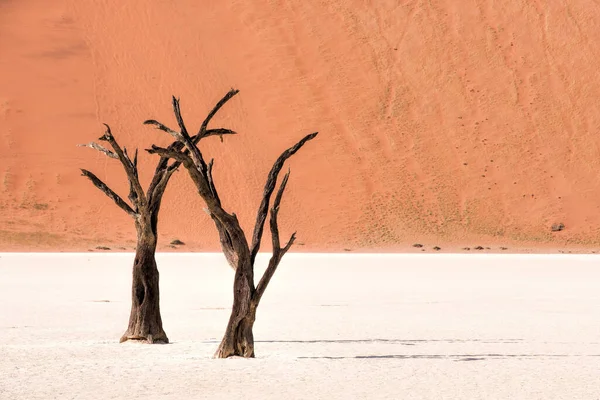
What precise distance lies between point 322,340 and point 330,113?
1650 inches

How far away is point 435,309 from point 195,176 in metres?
8.13

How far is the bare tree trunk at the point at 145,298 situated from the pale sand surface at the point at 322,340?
237 mm

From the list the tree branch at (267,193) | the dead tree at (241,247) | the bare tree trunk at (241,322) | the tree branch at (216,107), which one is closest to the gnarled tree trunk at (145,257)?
the tree branch at (216,107)

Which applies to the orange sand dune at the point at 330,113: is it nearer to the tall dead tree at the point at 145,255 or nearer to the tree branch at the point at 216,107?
the tall dead tree at the point at 145,255

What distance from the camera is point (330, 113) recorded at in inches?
2138

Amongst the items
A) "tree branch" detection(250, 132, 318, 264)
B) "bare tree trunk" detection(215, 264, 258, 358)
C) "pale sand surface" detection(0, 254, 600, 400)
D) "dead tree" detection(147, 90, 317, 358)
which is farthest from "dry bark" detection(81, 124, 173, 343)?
"tree branch" detection(250, 132, 318, 264)

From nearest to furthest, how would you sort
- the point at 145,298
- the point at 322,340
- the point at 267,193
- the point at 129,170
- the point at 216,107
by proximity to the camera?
the point at 267,193 → the point at 216,107 → the point at 129,170 → the point at 145,298 → the point at 322,340

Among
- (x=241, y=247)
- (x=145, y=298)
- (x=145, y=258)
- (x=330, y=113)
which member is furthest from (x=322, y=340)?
(x=330, y=113)

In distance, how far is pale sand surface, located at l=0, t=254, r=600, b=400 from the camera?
900 cm

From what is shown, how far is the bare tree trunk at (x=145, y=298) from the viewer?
1211 centimetres

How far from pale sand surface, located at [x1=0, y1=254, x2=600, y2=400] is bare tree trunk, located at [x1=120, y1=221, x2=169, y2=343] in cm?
24

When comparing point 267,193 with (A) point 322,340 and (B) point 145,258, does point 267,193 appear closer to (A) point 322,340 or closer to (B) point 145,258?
(B) point 145,258

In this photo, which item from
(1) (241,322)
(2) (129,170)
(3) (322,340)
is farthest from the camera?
(3) (322,340)

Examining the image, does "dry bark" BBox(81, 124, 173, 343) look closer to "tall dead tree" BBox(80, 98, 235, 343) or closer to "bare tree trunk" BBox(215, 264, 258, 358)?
"tall dead tree" BBox(80, 98, 235, 343)
